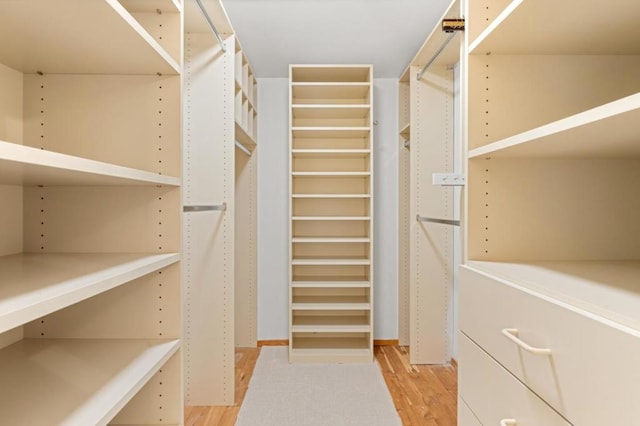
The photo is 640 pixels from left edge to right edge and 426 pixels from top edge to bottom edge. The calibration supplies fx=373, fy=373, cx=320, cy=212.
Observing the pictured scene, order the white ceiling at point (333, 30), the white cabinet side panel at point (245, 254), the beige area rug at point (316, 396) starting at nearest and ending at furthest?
the beige area rug at point (316, 396) < the white ceiling at point (333, 30) < the white cabinet side panel at point (245, 254)

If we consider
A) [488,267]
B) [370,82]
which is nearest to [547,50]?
[488,267]

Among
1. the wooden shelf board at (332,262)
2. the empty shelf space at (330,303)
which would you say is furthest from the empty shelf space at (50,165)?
the empty shelf space at (330,303)

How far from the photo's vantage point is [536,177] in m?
1.15

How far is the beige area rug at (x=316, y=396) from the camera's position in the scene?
6.54 ft

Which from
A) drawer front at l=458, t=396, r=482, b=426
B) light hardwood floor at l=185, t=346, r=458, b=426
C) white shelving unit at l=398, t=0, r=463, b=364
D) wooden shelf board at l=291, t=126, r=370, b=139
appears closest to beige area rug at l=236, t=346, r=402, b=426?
light hardwood floor at l=185, t=346, r=458, b=426

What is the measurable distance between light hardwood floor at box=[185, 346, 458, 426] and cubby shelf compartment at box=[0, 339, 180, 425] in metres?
1.09

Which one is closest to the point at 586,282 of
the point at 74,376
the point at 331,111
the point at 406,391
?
the point at 74,376

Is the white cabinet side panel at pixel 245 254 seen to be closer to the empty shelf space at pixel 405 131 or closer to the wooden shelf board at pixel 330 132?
the wooden shelf board at pixel 330 132

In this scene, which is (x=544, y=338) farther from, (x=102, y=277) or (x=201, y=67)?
(x=201, y=67)

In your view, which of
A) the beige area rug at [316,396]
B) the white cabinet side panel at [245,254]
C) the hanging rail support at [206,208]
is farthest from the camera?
the white cabinet side panel at [245,254]

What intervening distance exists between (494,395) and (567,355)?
37 centimetres

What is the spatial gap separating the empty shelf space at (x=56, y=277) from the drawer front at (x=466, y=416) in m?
0.99

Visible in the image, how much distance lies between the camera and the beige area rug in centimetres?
199

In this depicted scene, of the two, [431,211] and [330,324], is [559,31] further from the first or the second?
[330,324]
